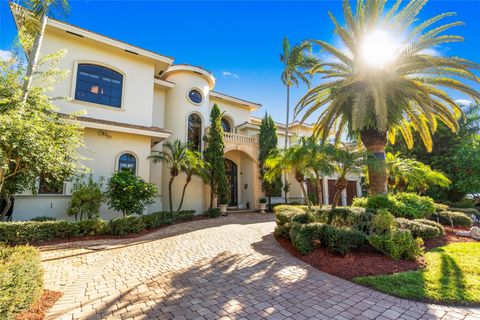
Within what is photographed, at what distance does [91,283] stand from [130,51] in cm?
1421

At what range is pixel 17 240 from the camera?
807 cm

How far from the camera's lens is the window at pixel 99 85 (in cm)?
1340

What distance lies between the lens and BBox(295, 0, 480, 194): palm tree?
31.9ft

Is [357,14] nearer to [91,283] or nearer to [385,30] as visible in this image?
[385,30]

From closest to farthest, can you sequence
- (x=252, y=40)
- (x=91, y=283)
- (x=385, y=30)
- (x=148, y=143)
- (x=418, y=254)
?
(x=91, y=283) → (x=418, y=254) → (x=385, y=30) → (x=252, y=40) → (x=148, y=143)

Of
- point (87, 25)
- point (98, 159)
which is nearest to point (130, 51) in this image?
point (87, 25)

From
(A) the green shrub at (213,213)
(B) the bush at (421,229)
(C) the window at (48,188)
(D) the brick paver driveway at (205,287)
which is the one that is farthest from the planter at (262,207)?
(C) the window at (48,188)

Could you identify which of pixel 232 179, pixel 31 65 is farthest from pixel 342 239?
pixel 232 179

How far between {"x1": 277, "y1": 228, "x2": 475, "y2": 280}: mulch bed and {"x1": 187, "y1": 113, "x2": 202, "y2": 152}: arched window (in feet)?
42.1

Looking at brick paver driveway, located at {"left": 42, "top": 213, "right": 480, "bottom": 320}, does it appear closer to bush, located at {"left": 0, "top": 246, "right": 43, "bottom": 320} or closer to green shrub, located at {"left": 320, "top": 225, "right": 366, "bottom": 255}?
bush, located at {"left": 0, "top": 246, "right": 43, "bottom": 320}

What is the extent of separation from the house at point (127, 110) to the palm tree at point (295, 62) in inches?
265

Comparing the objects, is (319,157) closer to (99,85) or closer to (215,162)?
(215,162)

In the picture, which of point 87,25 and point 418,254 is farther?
point 87,25

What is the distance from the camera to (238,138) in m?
19.7
